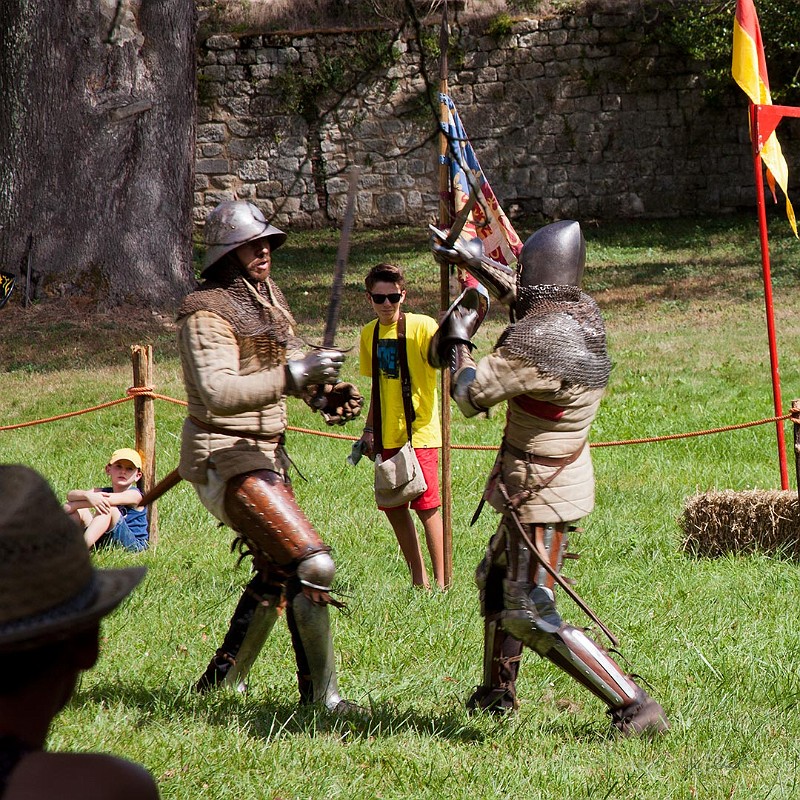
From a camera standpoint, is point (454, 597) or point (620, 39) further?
point (620, 39)

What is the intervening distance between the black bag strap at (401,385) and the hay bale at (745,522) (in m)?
1.91

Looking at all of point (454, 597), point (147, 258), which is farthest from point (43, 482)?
point (147, 258)

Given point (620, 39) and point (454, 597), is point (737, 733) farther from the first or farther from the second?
point (620, 39)

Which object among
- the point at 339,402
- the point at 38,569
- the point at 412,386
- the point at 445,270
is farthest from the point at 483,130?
the point at 38,569

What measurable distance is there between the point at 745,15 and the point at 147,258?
8.60m

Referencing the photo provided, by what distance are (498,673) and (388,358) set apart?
2.27 meters

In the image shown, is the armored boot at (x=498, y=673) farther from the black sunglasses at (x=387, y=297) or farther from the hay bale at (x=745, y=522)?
the hay bale at (x=745, y=522)

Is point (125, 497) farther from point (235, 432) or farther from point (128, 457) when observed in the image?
point (235, 432)

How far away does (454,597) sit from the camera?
5.95 m

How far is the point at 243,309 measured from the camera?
443 centimetres

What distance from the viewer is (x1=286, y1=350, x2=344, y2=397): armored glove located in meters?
4.21

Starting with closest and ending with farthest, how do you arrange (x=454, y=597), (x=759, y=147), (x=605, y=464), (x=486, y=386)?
(x=486, y=386) < (x=454, y=597) < (x=759, y=147) < (x=605, y=464)

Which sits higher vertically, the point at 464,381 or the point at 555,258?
the point at 555,258

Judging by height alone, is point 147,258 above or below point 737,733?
above
